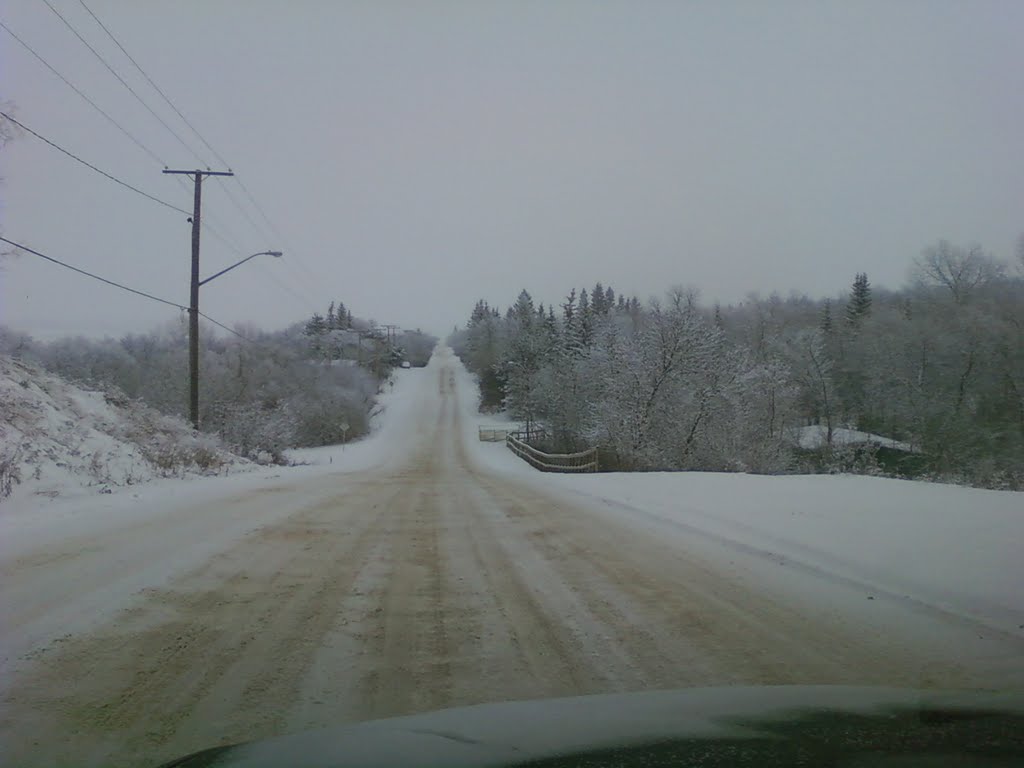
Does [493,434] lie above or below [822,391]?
below

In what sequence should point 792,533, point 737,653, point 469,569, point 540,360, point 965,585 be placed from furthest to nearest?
point 540,360 → point 792,533 → point 469,569 → point 965,585 → point 737,653

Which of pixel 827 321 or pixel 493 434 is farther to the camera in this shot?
pixel 827 321

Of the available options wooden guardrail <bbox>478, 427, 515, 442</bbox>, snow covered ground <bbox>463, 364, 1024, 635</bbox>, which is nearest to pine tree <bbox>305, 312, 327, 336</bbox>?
wooden guardrail <bbox>478, 427, 515, 442</bbox>

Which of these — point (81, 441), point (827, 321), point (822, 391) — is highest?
point (827, 321)

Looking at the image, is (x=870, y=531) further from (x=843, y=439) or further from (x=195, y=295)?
(x=843, y=439)

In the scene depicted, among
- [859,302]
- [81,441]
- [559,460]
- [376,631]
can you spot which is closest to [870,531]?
[376,631]

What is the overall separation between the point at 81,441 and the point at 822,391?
41.2 m

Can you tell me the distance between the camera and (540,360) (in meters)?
64.1

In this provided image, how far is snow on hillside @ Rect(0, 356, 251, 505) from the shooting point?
38.0ft

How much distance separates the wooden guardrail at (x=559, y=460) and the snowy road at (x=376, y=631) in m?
19.5

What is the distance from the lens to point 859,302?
63.8m

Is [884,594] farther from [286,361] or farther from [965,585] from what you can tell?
[286,361]

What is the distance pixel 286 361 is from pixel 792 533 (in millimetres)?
61340

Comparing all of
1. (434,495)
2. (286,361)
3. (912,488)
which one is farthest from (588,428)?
(286,361)
